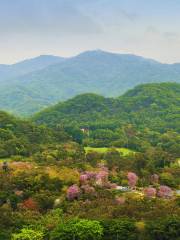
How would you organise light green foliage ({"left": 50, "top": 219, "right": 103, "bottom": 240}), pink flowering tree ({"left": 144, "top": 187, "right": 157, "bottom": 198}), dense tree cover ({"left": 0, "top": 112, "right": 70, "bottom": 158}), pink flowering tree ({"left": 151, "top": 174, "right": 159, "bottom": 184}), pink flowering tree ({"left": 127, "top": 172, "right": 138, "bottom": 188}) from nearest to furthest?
light green foliage ({"left": 50, "top": 219, "right": 103, "bottom": 240}), pink flowering tree ({"left": 144, "top": 187, "right": 157, "bottom": 198}), pink flowering tree ({"left": 127, "top": 172, "right": 138, "bottom": 188}), pink flowering tree ({"left": 151, "top": 174, "right": 159, "bottom": 184}), dense tree cover ({"left": 0, "top": 112, "right": 70, "bottom": 158})

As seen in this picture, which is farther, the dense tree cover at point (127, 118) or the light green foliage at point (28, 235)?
the dense tree cover at point (127, 118)

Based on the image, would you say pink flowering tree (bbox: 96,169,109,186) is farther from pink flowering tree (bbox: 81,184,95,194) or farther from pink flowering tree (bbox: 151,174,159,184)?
pink flowering tree (bbox: 151,174,159,184)

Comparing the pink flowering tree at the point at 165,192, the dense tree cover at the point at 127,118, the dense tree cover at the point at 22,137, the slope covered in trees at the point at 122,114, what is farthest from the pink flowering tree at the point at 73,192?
the slope covered in trees at the point at 122,114

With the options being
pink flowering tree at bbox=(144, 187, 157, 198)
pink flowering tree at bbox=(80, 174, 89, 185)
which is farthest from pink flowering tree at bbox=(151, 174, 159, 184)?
pink flowering tree at bbox=(80, 174, 89, 185)

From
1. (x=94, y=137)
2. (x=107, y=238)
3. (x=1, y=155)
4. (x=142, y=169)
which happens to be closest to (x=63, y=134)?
(x=94, y=137)

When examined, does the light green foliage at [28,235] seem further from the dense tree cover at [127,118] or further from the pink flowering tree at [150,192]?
the dense tree cover at [127,118]

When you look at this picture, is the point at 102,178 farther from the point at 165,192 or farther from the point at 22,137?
the point at 22,137

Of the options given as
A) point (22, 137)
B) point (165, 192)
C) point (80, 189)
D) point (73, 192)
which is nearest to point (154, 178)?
point (165, 192)

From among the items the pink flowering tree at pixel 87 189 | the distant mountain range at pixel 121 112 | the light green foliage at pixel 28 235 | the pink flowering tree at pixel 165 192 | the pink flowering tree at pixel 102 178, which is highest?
the distant mountain range at pixel 121 112
